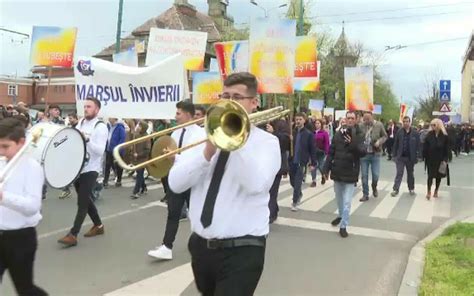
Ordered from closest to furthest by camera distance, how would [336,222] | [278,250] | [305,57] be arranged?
[278,250] < [336,222] < [305,57]

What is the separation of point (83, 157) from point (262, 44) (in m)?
6.00

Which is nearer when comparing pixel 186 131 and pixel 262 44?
pixel 186 131

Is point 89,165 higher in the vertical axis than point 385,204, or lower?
higher

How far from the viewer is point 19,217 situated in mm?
3842

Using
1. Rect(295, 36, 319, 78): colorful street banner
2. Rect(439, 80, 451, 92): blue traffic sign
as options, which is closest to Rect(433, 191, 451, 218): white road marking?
Rect(295, 36, 319, 78): colorful street banner

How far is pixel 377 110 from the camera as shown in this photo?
1486 inches

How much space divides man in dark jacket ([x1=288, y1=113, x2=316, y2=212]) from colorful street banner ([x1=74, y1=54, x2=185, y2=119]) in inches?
97.7

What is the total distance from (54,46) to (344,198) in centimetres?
870

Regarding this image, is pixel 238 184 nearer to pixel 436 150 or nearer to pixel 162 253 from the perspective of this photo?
pixel 162 253

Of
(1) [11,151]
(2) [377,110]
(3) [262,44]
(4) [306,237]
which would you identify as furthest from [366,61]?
(1) [11,151]

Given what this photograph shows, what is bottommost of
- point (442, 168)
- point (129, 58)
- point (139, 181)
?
point (139, 181)

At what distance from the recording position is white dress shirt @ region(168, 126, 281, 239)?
111 inches

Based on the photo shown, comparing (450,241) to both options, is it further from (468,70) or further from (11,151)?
(468,70)

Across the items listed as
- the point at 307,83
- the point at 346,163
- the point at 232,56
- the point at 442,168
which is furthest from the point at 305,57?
the point at 346,163
